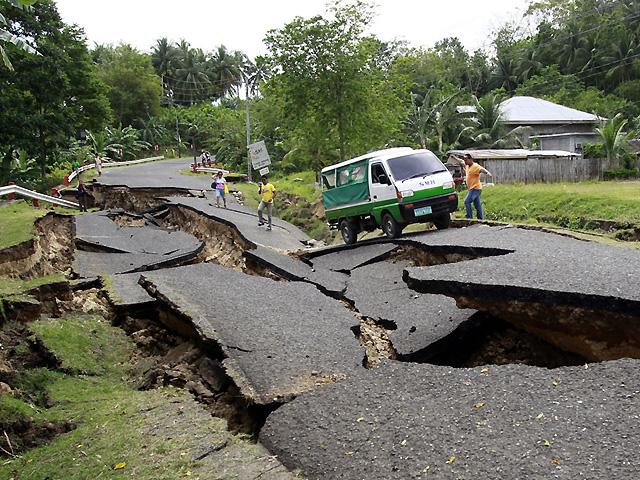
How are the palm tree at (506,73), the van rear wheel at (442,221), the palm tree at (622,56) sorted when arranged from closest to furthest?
1. the van rear wheel at (442,221)
2. the palm tree at (622,56)
3. the palm tree at (506,73)

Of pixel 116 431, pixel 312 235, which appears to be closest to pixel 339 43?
pixel 312 235

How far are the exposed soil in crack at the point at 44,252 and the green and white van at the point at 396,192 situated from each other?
656 centimetres

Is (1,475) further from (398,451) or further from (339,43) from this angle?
(339,43)

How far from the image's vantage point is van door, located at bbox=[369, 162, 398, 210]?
42.5 ft

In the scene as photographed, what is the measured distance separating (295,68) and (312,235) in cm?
677

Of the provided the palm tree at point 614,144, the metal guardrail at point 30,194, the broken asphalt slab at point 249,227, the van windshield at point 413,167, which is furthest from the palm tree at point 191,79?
the van windshield at point 413,167

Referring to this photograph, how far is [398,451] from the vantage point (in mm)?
3912

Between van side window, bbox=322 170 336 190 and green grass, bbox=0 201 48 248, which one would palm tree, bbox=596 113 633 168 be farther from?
green grass, bbox=0 201 48 248

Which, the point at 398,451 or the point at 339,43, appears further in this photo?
the point at 339,43

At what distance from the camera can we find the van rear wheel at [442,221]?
1331 centimetres

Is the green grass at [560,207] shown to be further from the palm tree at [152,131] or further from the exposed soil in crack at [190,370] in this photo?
the palm tree at [152,131]

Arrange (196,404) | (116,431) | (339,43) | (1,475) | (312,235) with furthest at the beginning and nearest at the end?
1. (339,43)
2. (312,235)
3. (196,404)
4. (116,431)
5. (1,475)

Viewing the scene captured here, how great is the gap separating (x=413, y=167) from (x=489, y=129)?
21538 millimetres

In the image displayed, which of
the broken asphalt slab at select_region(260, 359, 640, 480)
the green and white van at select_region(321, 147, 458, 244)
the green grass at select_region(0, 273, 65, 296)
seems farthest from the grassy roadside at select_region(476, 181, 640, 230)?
the green grass at select_region(0, 273, 65, 296)
